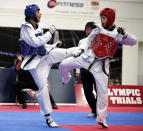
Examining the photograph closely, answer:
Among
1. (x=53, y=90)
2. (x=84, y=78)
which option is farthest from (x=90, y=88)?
(x=53, y=90)

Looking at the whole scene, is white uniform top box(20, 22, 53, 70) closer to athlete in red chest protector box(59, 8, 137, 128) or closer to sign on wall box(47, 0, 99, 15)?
athlete in red chest protector box(59, 8, 137, 128)

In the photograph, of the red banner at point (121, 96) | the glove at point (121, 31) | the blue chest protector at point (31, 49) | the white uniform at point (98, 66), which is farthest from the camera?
the red banner at point (121, 96)

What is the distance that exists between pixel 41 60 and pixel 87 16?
9.34m

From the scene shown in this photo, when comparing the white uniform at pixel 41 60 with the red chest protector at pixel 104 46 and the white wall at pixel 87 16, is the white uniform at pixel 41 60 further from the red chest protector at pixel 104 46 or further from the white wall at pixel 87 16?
the white wall at pixel 87 16

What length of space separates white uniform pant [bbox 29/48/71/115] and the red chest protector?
0.49 meters

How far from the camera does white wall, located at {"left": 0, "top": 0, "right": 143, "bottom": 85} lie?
13.5m

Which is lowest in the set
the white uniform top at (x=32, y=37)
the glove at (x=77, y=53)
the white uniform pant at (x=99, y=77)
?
the white uniform pant at (x=99, y=77)

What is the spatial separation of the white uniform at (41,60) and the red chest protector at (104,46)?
0.48 metres

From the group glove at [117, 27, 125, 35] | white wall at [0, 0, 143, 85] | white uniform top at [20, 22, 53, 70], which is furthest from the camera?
white wall at [0, 0, 143, 85]

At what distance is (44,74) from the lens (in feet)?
16.2

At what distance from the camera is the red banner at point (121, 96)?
9.65m

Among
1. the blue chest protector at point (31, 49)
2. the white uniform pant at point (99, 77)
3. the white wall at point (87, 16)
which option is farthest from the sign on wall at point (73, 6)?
the blue chest protector at point (31, 49)

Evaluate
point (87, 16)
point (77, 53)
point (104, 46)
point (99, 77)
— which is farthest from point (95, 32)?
point (87, 16)

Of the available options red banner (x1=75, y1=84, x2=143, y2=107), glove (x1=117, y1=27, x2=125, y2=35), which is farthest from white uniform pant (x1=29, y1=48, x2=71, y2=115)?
red banner (x1=75, y1=84, x2=143, y2=107)
